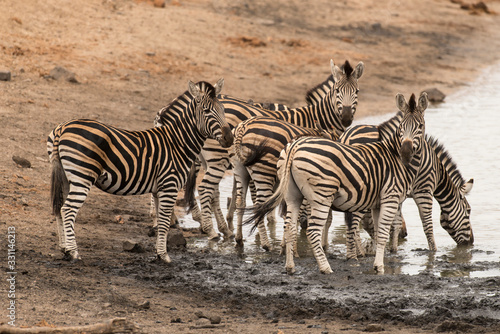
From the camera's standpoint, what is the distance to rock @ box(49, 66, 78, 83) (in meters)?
15.9

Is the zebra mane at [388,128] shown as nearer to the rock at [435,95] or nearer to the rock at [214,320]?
the rock at [214,320]

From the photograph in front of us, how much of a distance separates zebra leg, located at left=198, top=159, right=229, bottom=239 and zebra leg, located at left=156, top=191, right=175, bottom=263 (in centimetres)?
142

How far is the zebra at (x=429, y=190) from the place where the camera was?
30.2ft

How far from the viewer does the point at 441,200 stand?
1024 centimetres

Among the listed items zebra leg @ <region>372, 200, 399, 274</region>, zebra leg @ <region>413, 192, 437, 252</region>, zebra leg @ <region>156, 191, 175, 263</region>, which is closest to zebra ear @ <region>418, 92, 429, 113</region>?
zebra leg @ <region>372, 200, 399, 274</region>

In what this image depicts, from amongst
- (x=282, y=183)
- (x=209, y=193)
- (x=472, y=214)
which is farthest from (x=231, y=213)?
(x=472, y=214)

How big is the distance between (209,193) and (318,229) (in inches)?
95.8

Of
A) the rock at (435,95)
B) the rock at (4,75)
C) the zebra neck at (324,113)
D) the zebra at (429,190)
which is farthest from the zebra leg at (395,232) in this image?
the rock at (435,95)

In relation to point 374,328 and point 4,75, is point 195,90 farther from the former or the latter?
point 4,75

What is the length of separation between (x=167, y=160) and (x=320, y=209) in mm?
2002

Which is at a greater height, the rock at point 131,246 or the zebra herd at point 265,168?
the zebra herd at point 265,168

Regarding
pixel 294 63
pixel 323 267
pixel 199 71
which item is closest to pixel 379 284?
pixel 323 267

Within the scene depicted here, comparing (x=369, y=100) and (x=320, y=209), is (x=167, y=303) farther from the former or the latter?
(x=369, y=100)

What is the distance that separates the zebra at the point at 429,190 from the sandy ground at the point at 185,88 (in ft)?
3.17
